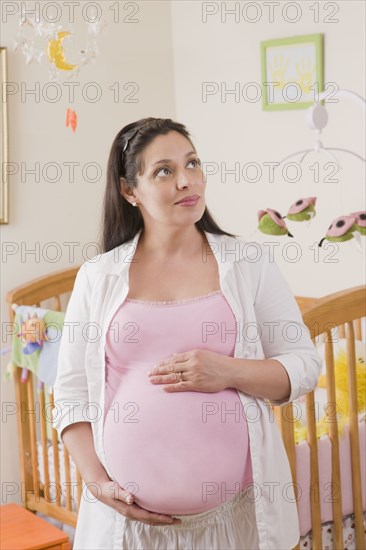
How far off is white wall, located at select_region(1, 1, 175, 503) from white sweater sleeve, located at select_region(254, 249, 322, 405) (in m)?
1.61

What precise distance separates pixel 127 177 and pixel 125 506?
0.55 metres

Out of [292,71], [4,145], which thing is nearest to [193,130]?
[292,71]

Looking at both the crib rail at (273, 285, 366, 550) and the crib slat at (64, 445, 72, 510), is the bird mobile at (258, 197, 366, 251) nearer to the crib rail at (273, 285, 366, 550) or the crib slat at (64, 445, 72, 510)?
the crib rail at (273, 285, 366, 550)

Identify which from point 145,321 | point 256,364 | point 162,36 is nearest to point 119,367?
point 145,321

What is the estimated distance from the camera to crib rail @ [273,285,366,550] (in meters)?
1.92

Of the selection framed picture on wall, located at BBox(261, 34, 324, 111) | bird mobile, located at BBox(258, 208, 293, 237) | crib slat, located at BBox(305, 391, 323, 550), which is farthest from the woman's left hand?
framed picture on wall, located at BBox(261, 34, 324, 111)

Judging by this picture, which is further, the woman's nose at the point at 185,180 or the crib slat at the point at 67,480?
the crib slat at the point at 67,480

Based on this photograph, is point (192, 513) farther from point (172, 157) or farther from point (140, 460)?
Answer: point (172, 157)

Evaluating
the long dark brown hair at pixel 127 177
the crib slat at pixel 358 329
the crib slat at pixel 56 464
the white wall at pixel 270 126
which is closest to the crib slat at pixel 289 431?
the long dark brown hair at pixel 127 177

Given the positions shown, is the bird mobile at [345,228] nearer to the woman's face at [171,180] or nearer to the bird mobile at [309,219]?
the bird mobile at [309,219]

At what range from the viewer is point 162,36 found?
10.5 feet

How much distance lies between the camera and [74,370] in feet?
4.84

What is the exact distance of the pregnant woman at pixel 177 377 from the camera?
4.48ft

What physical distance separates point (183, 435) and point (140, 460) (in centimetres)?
8
